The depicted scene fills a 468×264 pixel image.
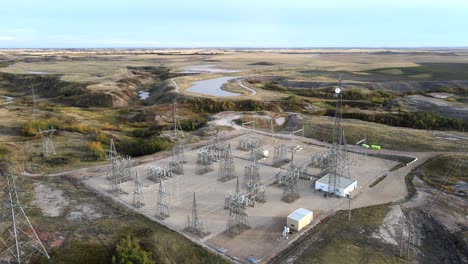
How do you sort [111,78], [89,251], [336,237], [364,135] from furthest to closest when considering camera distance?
[111,78]
[364,135]
[336,237]
[89,251]

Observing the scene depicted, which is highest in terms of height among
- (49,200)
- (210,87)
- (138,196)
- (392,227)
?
(210,87)

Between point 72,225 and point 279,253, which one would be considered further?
point 72,225

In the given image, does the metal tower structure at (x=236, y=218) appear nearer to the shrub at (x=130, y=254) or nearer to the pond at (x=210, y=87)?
the shrub at (x=130, y=254)

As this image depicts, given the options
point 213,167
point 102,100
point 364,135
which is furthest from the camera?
point 102,100

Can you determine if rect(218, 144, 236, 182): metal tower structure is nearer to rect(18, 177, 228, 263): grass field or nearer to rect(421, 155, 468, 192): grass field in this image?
rect(18, 177, 228, 263): grass field

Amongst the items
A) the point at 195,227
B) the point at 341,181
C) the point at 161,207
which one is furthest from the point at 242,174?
the point at 195,227

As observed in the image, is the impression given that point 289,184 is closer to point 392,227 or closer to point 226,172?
point 226,172

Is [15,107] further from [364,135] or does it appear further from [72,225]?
[364,135]

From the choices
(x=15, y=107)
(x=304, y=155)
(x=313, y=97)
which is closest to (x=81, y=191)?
(x=304, y=155)
